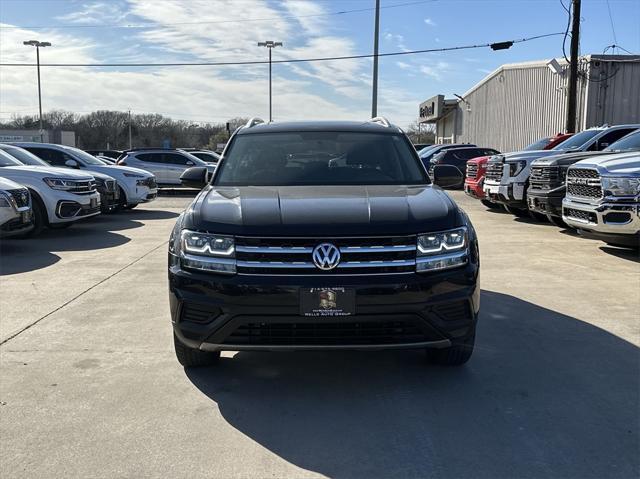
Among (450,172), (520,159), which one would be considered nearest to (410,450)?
(450,172)

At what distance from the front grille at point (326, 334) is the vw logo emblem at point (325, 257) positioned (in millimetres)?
351

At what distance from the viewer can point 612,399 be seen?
380 centimetres

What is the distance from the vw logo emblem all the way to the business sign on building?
4745 centimetres

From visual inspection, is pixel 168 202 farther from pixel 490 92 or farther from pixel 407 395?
pixel 490 92

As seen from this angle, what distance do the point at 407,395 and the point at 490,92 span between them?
36.0m

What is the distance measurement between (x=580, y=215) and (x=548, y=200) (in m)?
2.17

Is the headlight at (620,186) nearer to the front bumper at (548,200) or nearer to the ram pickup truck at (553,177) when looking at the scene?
the ram pickup truck at (553,177)

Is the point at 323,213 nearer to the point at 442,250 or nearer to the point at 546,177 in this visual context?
the point at 442,250

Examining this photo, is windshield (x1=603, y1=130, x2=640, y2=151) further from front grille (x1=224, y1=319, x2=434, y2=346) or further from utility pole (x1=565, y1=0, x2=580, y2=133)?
utility pole (x1=565, y1=0, x2=580, y2=133)

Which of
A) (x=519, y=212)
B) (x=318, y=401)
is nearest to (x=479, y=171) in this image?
(x=519, y=212)

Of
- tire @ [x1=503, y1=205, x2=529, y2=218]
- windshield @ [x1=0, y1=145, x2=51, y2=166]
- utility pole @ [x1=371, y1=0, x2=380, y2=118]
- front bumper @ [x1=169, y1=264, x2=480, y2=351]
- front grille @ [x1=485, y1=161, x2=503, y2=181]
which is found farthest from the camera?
utility pole @ [x1=371, y1=0, x2=380, y2=118]

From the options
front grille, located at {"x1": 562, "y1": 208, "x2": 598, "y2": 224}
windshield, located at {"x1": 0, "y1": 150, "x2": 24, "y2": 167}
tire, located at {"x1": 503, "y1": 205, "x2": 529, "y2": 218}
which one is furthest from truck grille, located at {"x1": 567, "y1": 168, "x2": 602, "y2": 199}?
windshield, located at {"x1": 0, "y1": 150, "x2": 24, "y2": 167}

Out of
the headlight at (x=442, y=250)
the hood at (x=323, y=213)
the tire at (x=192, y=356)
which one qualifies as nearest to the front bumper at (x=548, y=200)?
the hood at (x=323, y=213)

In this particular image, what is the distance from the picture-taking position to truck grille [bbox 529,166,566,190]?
426 inches
